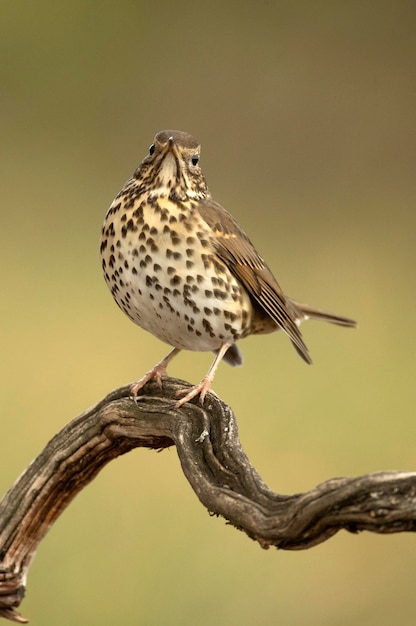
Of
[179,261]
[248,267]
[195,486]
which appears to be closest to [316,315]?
Result: [248,267]

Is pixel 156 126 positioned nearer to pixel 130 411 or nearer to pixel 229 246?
pixel 229 246

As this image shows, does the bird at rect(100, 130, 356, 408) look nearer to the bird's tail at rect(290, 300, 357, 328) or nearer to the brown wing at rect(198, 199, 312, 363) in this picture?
the brown wing at rect(198, 199, 312, 363)

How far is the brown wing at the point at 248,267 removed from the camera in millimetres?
1930

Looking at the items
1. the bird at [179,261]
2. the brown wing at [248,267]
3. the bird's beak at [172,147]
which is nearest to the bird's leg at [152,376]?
the bird at [179,261]

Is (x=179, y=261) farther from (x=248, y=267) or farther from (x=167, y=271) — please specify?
(x=248, y=267)

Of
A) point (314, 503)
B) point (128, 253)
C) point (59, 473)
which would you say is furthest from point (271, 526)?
point (128, 253)

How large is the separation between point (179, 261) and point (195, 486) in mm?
532

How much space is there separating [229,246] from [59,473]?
1.63 ft

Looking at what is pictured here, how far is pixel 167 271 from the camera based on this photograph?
1.82 meters

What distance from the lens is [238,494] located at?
1323mm

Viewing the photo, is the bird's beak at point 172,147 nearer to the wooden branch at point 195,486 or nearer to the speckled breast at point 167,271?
the speckled breast at point 167,271

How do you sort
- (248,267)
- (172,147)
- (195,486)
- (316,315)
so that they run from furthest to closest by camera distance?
(316,315) → (248,267) → (172,147) → (195,486)

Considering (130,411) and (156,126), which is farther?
(156,126)

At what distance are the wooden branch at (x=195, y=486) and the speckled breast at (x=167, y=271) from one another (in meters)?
0.12
